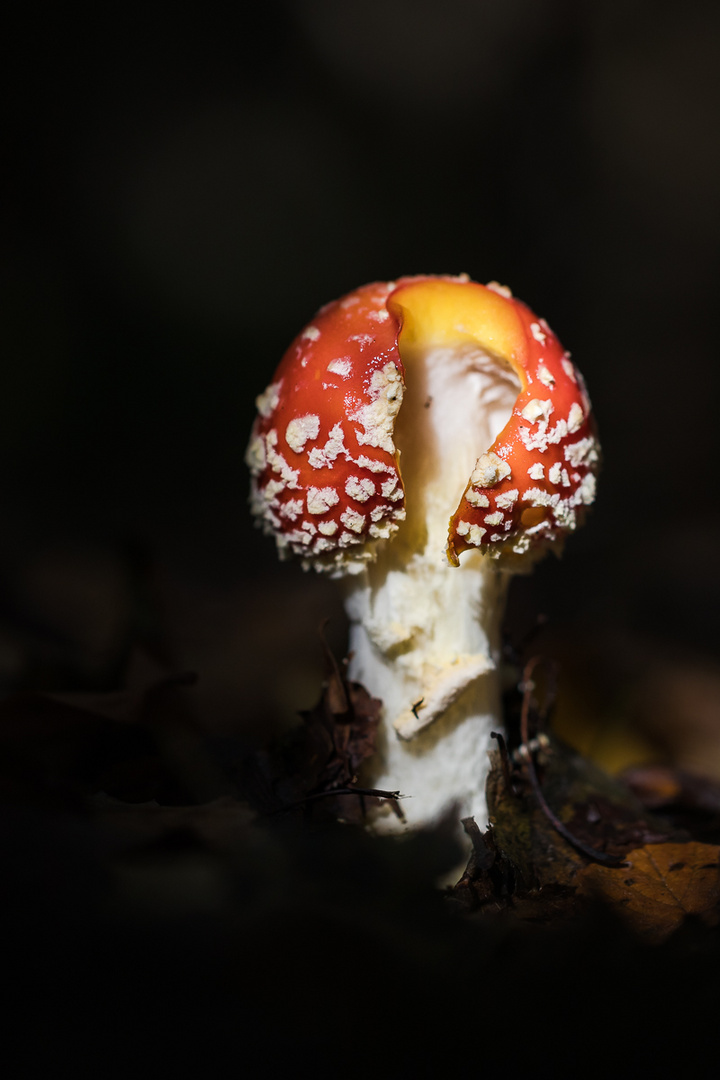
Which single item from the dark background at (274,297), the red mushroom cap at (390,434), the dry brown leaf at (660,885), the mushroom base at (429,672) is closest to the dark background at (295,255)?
the dark background at (274,297)

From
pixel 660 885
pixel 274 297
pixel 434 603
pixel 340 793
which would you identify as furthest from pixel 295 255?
pixel 660 885

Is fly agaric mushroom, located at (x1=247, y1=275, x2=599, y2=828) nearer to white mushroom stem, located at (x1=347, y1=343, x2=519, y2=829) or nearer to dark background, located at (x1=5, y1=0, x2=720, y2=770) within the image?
white mushroom stem, located at (x1=347, y1=343, x2=519, y2=829)

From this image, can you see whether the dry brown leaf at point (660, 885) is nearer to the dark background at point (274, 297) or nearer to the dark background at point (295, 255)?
the dark background at point (274, 297)

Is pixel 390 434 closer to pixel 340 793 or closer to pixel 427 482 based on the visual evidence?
pixel 427 482

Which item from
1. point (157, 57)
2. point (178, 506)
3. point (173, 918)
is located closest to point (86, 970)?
point (173, 918)

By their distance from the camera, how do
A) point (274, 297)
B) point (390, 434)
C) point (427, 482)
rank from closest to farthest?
point (390, 434)
point (427, 482)
point (274, 297)
